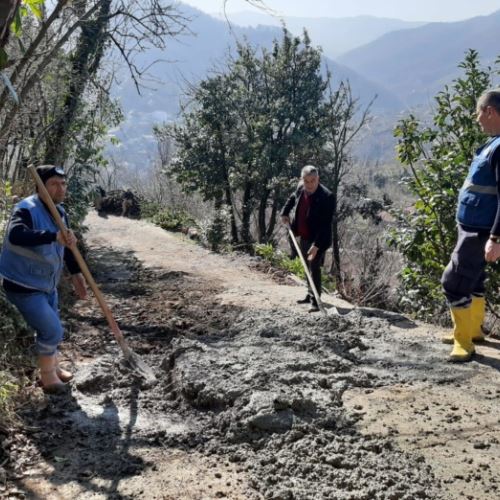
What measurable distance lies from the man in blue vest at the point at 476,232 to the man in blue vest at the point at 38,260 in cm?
291

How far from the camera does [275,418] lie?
11.4 feet

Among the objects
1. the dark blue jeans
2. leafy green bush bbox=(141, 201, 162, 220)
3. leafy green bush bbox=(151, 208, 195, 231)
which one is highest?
the dark blue jeans

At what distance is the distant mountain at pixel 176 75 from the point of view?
9578mm

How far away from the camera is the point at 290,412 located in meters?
3.52

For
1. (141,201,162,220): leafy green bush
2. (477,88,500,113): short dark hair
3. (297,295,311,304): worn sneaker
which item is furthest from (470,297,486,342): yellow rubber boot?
(141,201,162,220): leafy green bush

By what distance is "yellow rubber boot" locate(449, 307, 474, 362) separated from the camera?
4.45 meters

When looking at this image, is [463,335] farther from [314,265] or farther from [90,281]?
[90,281]

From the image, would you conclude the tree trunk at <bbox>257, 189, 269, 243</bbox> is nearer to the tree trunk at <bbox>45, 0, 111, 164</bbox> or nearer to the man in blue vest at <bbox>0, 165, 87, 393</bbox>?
the tree trunk at <bbox>45, 0, 111, 164</bbox>

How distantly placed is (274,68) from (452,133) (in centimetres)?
1247

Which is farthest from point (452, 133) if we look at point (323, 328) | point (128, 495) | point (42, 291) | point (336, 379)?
point (128, 495)

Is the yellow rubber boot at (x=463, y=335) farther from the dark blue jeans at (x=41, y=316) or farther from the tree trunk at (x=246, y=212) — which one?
the tree trunk at (x=246, y=212)

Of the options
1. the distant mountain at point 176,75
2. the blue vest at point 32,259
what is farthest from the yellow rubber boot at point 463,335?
the distant mountain at point 176,75

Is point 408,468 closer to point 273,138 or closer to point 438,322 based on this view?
point 438,322

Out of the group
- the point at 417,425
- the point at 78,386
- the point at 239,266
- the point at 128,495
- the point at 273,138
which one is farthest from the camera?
the point at 273,138
